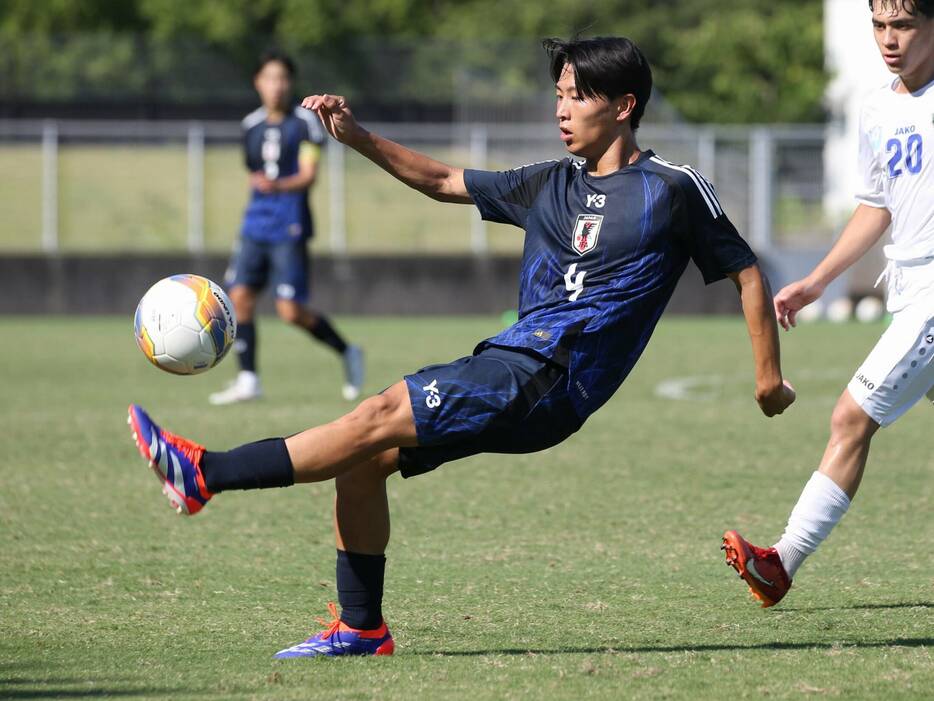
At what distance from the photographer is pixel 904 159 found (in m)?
5.22

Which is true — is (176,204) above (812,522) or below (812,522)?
below

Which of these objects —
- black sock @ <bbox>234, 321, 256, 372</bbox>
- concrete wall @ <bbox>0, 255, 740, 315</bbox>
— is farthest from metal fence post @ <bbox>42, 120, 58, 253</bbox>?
black sock @ <bbox>234, 321, 256, 372</bbox>

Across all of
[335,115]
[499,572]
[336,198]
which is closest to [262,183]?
[499,572]

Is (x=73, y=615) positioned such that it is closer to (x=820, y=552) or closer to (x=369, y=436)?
(x=369, y=436)

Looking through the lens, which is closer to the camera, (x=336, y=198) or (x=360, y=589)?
(x=360, y=589)

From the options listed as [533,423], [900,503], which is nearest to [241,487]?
[533,423]

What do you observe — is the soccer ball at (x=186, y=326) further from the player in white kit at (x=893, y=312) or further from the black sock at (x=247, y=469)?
the player in white kit at (x=893, y=312)

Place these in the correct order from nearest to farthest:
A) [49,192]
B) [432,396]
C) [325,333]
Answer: [432,396]
[325,333]
[49,192]

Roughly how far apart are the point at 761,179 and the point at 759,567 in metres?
18.8

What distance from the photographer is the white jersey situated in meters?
5.15

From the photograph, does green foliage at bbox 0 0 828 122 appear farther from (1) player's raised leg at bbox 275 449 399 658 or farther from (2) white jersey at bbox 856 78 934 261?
(1) player's raised leg at bbox 275 449 399 658

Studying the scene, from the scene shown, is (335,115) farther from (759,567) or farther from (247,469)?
(759,567)

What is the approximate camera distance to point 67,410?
11.3 m

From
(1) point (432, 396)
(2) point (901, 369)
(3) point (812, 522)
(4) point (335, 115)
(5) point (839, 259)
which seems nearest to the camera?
(1) point (432, 396)
